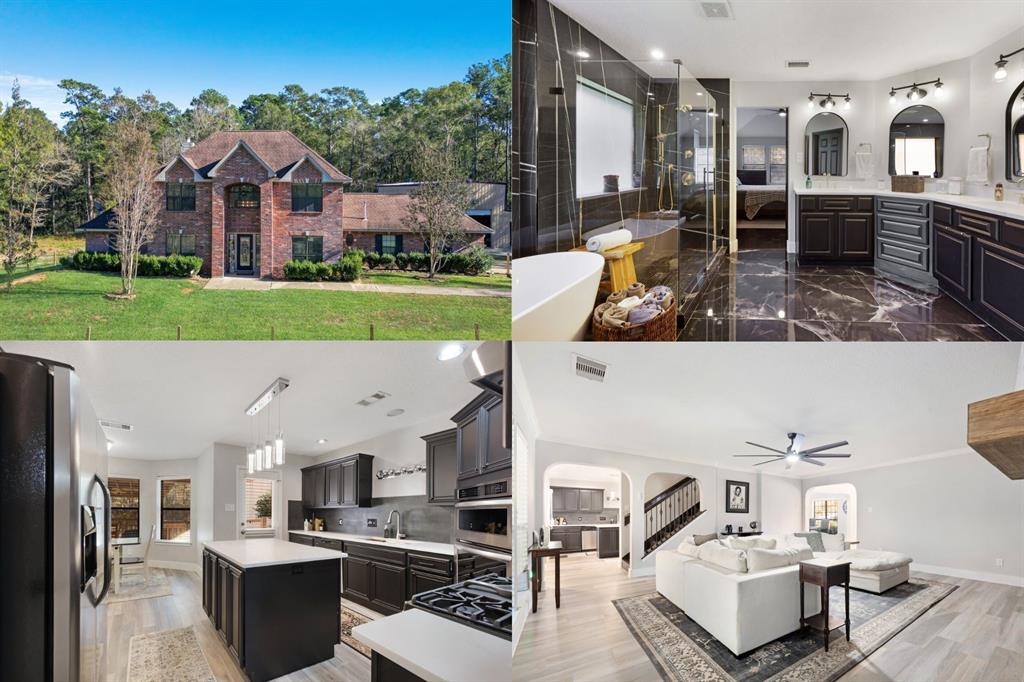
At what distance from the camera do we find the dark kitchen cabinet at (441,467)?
2184 mm

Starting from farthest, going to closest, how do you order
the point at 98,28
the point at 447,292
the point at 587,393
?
the point at 447,292 < the point at 98,28 < the point at 587,393

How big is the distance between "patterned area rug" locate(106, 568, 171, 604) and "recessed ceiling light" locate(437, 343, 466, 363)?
48.6 inches

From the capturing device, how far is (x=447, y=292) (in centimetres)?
371

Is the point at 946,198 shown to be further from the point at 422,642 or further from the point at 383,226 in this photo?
the point at 422,642

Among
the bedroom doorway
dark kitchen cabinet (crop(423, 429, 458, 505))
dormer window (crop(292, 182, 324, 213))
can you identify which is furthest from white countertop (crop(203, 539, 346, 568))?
the bedroom doorway

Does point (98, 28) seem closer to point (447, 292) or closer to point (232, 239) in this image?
point (232, 239)

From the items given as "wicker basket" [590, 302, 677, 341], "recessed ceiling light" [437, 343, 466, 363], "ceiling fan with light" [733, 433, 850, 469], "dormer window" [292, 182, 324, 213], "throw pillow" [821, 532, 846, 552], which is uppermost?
"dormer window" [292, 182, 324, 213]

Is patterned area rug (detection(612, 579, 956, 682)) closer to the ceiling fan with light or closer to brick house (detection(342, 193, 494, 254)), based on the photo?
the ceiling fan with light

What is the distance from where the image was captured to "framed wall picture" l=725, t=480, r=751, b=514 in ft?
8.68

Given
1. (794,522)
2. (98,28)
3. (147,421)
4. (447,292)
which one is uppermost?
(98,28)

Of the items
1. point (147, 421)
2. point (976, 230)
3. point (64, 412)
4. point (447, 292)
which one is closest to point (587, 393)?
point (447, 292)

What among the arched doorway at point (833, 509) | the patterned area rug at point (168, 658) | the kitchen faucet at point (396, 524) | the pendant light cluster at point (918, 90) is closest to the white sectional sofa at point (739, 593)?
the arched doorway at point (833, 509)

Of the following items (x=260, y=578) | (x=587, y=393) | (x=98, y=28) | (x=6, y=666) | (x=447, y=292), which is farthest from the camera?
(x=447, y=292)

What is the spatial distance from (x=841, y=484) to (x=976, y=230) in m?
2.21
